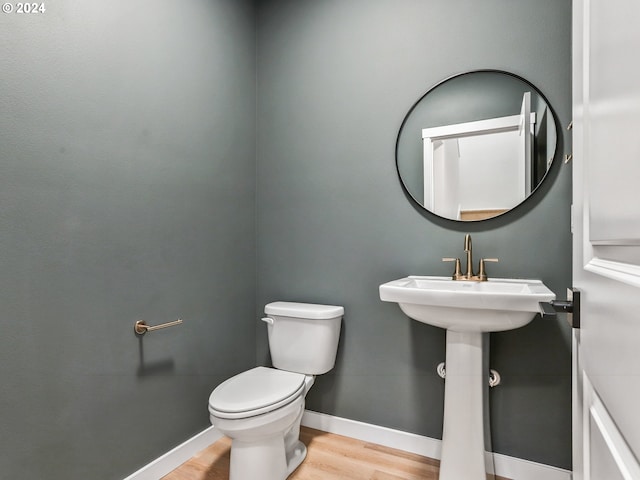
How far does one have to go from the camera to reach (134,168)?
1.56 m

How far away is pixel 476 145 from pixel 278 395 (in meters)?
1.44

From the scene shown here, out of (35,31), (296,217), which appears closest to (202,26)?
(35,31)

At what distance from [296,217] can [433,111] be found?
3.08 feet

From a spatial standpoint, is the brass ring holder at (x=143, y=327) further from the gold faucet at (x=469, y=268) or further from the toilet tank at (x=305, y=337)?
the gold faucet at (x=469, y=268)

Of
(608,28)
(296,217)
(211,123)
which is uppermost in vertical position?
(211,123)

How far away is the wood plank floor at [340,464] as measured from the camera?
1.65 m

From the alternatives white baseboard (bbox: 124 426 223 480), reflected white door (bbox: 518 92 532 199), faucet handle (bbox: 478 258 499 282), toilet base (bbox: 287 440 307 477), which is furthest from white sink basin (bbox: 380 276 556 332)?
white baseboard (bbox: 124 426 223 480)

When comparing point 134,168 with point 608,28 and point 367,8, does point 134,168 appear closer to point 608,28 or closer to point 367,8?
point 367,8

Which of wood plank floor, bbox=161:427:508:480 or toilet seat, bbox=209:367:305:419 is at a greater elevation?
toilet seat, bbox=209:367:305:419

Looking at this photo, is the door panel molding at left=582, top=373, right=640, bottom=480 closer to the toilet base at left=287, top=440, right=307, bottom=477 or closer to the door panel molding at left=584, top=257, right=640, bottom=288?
the door panel molding at left=584, top=257, right=640, bottom=288

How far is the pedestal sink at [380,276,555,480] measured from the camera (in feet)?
4.37

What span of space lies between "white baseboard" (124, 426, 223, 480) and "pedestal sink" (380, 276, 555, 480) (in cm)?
117

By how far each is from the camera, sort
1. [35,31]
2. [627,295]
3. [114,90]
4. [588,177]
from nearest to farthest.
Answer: [627,295] → [588,177] → [35,31] → [114,90]

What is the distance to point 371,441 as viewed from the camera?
193cm
